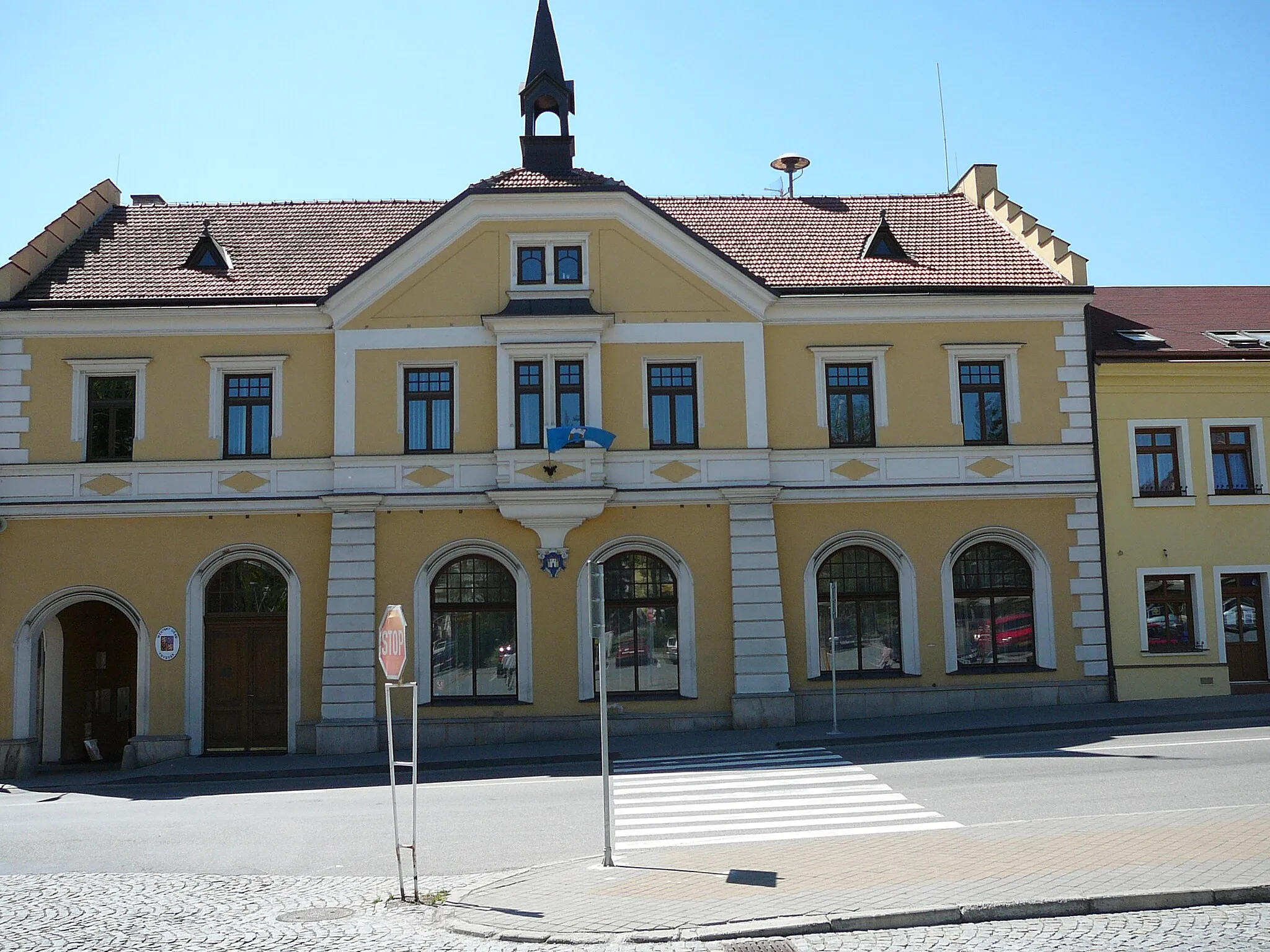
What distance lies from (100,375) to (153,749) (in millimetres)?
7482

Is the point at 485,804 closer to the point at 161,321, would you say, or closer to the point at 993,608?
the point at 993,608

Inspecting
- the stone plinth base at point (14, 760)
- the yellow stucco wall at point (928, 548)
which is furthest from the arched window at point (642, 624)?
the stone plinth base at point (14, 760)

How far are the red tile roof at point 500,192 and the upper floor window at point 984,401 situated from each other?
1702 millimetres

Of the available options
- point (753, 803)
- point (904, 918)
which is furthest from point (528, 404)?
point (904, 918)

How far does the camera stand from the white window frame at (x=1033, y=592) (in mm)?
21984

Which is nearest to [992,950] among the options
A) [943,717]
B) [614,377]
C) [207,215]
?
[943,717]

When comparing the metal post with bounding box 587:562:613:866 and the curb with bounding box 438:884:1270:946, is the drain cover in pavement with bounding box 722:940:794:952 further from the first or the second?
the metal post with bounding box 587:562:613:866

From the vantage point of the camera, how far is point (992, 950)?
7.49 metres

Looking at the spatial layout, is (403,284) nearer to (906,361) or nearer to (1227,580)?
(906,361)

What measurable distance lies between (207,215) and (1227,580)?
2398 centimetres

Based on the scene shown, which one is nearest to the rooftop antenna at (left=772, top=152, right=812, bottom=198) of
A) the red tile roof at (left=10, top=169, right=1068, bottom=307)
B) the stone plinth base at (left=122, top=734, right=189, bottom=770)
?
the red tile roof at (left=10, top=169, right=1068, bottom=307)

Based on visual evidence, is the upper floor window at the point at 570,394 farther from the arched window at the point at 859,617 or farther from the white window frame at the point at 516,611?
the arched window at the point at 859,617

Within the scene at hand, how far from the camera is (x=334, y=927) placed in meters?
8.76

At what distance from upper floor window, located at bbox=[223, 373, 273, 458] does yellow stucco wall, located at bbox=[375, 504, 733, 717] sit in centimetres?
309
